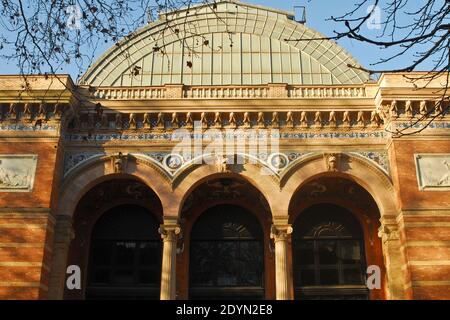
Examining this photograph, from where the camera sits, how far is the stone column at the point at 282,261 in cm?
1872

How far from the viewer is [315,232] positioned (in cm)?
2189

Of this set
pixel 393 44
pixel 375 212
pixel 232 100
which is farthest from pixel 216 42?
pixel 393 44

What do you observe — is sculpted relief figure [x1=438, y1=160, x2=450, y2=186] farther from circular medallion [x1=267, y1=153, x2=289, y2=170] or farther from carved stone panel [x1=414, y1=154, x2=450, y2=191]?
circular medallion [x1=267, y1=153, x2=289, y2=170]

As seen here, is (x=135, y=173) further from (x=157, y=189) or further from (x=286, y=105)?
(x=286, y=105)

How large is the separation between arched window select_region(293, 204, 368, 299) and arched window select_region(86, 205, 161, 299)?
5.22 metres

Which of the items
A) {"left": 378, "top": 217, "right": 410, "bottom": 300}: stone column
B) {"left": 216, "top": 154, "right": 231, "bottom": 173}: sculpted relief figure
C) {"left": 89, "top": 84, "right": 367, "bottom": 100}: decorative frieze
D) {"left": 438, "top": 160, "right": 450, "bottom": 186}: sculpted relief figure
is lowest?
{"left": 378, "top": 217, "right": 410, "bottom": 300}: stone column

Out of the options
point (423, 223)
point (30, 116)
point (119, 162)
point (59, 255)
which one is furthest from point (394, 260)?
point (30, 116)

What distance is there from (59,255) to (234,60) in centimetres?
1181

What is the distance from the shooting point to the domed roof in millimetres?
25719

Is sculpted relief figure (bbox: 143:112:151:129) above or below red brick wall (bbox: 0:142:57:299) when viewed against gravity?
above

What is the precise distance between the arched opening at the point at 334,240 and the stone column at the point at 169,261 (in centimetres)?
464

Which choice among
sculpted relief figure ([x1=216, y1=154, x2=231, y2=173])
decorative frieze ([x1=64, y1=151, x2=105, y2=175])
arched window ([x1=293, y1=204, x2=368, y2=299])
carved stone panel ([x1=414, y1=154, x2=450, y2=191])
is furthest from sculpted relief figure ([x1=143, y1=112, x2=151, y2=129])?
carved stone panel ([x1=414, y1=154, x2=450, y2=191])

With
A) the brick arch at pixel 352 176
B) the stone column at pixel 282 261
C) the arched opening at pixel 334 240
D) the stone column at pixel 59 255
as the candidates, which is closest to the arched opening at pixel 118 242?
the stone column at pixel 59 255
